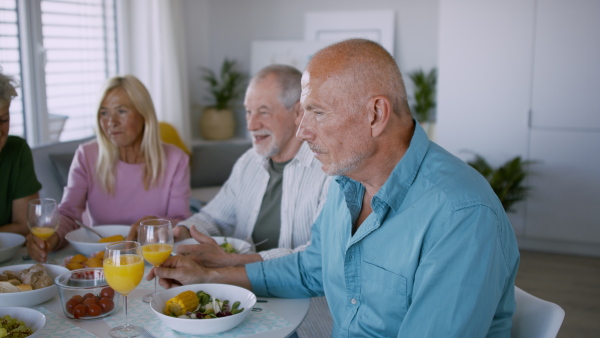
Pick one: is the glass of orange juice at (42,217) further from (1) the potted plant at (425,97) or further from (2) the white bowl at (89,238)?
(1) the potted plant at (425,97)

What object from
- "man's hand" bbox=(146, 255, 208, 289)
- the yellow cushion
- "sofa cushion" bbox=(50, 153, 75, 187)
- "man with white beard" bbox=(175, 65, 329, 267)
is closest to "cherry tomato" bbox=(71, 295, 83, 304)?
"man's hand" bbox=(146, 255, 208, 289)

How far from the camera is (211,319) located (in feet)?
4.52

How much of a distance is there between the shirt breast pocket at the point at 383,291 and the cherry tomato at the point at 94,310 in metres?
0.65

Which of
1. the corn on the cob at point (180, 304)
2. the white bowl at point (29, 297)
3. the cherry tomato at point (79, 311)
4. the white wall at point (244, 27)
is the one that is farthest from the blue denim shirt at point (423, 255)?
the white wall at point (244, 27)

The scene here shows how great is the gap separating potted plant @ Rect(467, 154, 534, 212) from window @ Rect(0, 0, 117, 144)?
9.52ft

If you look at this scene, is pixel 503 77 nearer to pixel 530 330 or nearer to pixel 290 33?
pixel 290 33

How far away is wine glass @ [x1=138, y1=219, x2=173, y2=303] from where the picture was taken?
1.62 meters

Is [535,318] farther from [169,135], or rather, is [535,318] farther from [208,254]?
[169,135]

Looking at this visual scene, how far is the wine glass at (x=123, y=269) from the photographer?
1412 millimetres

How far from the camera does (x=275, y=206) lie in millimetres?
2406

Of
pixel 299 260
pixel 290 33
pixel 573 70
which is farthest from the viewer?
pixel 290 33

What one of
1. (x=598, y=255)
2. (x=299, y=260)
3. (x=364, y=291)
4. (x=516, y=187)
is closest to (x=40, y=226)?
(x=299, y=260)

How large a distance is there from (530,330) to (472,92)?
3.48 m

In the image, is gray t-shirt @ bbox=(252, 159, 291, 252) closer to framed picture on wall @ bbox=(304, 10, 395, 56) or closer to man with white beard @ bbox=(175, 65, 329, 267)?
man with white beard @ bbox=(175, 65, 329, 267)
